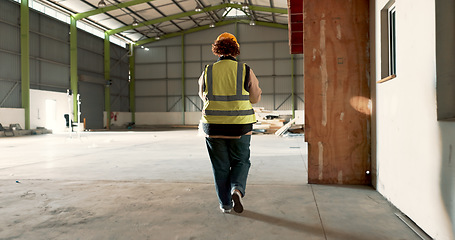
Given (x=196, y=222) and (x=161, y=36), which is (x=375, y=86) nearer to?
(x=196, y=222)

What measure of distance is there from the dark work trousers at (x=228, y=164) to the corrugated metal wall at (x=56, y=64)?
66.1 feet

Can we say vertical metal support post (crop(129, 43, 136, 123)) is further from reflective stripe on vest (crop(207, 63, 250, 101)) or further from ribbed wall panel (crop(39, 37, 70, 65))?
reflective stripe on vest (crop(207, 63, 250, 101))

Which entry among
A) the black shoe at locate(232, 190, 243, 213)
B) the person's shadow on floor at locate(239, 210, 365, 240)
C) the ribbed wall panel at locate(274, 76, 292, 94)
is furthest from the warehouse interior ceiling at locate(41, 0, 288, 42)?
the person's shadow on floor at locate(239, 210, 365, 240)

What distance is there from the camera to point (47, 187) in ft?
14.3

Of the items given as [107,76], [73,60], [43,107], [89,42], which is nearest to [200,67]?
[107,76]

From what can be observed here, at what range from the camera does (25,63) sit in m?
20.1

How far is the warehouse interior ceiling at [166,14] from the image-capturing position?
22.7 meters

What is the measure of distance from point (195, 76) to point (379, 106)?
27637mm

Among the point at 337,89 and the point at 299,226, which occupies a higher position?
the point at 337,89

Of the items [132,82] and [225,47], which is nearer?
[225,47]

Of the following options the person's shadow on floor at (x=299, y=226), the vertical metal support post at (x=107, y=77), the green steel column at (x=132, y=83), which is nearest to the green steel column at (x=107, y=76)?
the vertical metal support post at (x=107, y=77)

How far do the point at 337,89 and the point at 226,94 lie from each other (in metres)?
1.84

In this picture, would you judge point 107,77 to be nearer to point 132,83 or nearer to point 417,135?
point 132,83

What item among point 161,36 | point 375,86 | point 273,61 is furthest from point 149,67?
point 375,86
